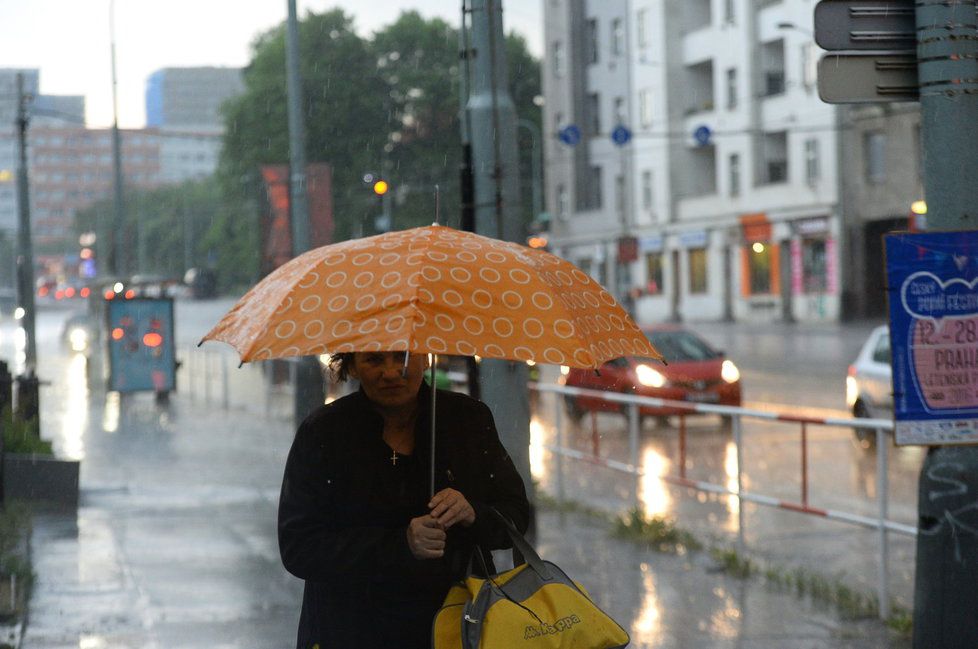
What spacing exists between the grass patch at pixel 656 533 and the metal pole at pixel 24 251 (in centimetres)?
1528

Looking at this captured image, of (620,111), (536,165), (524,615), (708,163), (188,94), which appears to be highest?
(188,94)

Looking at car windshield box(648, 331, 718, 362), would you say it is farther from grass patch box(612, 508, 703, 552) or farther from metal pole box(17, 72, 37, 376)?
grass patch box(612, 508, 703, 552)

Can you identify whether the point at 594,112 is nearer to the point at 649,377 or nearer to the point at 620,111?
the point at 620,111

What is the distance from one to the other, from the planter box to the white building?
38270 mm

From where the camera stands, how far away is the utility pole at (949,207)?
6.01m

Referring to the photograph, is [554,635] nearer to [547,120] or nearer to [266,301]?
[266,301]

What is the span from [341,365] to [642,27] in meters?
59.5

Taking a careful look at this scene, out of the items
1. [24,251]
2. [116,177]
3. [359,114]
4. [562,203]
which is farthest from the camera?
[562,203]

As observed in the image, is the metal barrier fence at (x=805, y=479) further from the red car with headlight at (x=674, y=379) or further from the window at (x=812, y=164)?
the window at (x=812, y=164)

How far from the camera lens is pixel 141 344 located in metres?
23.0

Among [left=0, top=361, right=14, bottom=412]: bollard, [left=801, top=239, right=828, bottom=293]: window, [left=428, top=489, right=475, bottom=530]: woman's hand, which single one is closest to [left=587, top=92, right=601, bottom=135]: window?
[left=801, top=239, right=828, bottom=293]: window

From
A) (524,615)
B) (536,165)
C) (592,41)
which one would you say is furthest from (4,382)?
(536,165)

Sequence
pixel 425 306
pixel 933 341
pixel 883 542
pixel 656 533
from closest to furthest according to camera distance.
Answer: pixel 425 306 → pixel 933 341 → pixel 883 542 → pixel 656 533

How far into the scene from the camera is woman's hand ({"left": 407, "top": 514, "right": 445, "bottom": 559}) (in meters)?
3.69
